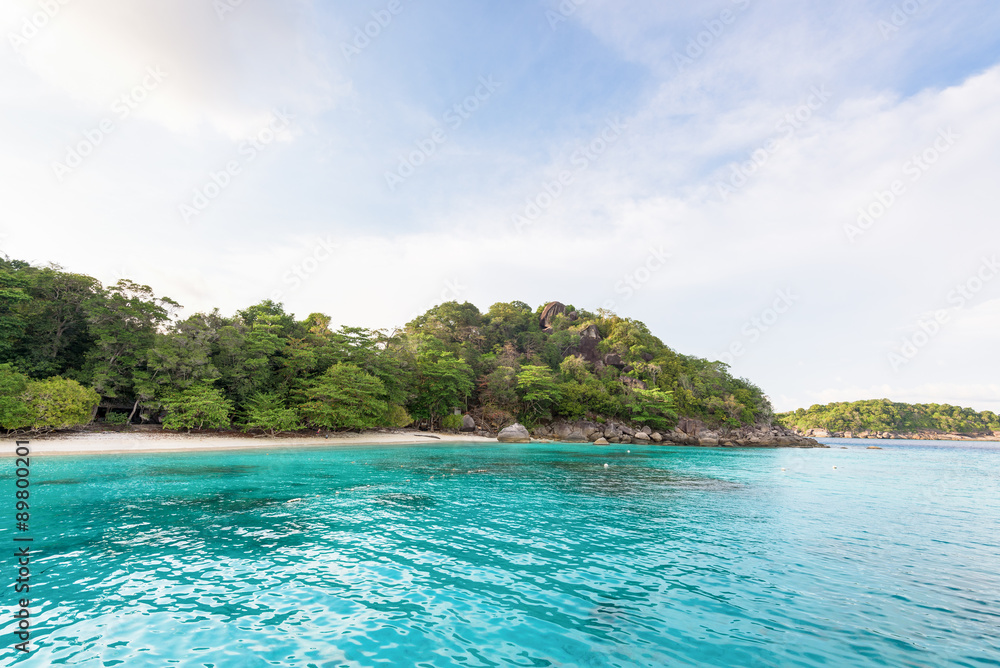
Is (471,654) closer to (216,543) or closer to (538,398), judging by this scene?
(216,543)

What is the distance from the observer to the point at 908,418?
134m

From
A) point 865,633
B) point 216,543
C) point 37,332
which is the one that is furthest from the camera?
point 37,332

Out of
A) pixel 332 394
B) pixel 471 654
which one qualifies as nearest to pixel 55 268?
pixel 332 394

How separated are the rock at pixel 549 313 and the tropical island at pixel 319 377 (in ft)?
37.7

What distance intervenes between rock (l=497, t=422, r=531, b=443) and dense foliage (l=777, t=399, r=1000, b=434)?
115729mm

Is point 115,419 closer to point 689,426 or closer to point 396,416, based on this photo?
point 396,416

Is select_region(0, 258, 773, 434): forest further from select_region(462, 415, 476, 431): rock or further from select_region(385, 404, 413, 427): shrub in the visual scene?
select_region(462, 415, 476, 431): rock

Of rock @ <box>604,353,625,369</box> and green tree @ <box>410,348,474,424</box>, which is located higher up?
rock @ <box>604,353,625,369</box>

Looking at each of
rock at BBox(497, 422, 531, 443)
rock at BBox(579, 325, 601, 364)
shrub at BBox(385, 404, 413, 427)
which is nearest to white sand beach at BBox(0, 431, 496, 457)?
shrub at BBox(385, 404, 413, 427)

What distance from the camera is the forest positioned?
29906mm

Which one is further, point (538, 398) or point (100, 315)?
point (538, 398)

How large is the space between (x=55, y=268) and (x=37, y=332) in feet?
16.0

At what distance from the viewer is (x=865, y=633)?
5.64 m

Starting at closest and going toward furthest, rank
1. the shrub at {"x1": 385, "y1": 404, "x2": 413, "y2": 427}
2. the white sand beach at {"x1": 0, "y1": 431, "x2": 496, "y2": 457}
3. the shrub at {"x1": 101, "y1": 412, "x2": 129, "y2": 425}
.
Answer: the white sand beach at {"x1": 0, "y1": 431, "x2": 496, "y2": 457}, the shrub at {"x1": 101, "y1": 412, "x2": 129, "y2": 425}, the shrub at {"x1": 385, "y1": 404, "x2": 413, "y2": 427}
